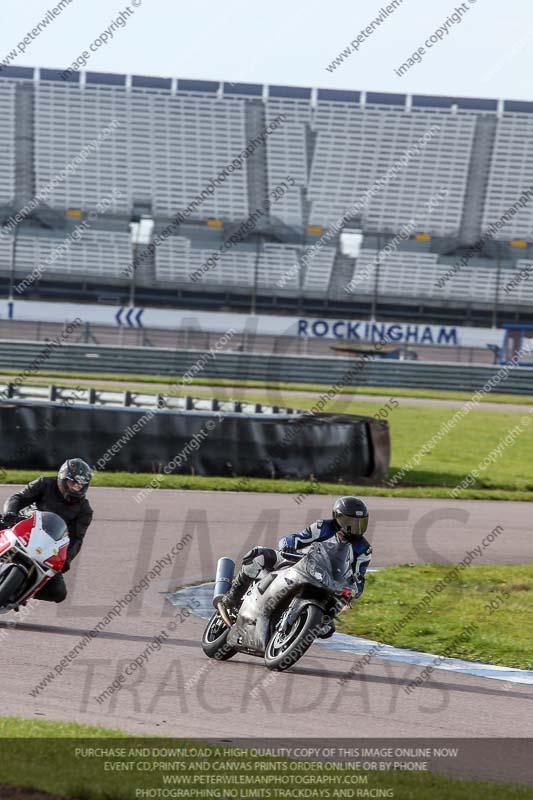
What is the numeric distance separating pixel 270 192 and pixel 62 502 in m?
54.6

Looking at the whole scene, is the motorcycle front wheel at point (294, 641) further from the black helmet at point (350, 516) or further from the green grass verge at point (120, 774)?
the green grass verge at point (120, 774)

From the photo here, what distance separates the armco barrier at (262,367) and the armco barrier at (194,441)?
19.0 meters

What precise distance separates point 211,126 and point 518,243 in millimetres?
16695

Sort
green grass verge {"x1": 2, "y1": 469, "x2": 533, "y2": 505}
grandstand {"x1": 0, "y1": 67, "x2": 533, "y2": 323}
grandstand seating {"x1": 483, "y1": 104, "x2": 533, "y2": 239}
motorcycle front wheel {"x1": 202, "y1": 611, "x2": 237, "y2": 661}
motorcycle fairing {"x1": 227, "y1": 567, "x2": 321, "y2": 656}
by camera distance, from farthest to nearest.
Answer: grandstand seating {"x1": 483, "y1": 104, "x2": 533, "y2": 239}, grandstand {"x1": 0, "y1": 67, "x2": 533, "y2": 323}, green grass verge {"x1": 2, "y1": 469, "x2": 533, "y2": 505}, motorcycle front wheel {"x1": 202, "y1": 611, "x2": 237, "y2": 661}, motorcycle fairing {"x1": 227, "y1": 567, "x2": 321, "y2": 656}

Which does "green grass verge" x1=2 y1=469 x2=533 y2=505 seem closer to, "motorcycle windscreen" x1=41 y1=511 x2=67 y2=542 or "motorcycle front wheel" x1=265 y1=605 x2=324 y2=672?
"motorcycle windscreen" x1=41 y1=511 x2=67 y2=542

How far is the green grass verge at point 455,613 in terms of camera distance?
970 cm

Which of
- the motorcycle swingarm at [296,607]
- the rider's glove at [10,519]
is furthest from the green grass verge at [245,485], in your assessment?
the motorcycle swingarm at [296,607]

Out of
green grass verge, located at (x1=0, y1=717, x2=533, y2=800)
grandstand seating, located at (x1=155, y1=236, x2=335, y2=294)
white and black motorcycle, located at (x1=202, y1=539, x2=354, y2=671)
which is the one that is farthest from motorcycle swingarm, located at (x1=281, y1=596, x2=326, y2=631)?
grandstand seating, located at (x1=155, y1=236, x2=335, y2=294)

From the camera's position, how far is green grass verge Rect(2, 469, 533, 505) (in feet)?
59.0

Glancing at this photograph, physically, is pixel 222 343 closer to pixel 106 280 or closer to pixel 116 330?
pixel 116 330

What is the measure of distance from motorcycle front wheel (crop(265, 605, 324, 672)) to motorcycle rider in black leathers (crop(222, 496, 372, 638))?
32 cm

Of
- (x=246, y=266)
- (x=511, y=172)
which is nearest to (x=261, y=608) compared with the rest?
(x=246, y=266)

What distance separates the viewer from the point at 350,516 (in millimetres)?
8320

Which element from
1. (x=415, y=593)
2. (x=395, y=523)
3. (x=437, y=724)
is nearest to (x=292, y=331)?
(x=395, y=523)
